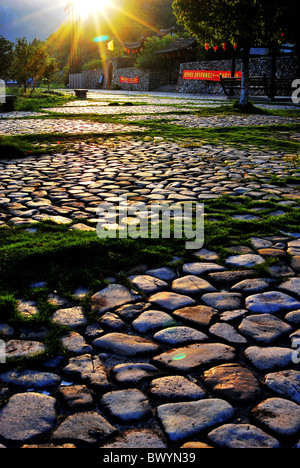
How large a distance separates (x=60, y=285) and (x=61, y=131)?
786 centimetres

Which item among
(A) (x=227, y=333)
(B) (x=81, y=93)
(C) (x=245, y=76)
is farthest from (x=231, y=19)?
(B) (x=81, y=93)

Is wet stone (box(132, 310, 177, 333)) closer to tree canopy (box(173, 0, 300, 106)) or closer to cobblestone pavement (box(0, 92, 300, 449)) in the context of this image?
cobblestone pavement (box(0, 92, 300, 449))

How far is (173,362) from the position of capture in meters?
1.72

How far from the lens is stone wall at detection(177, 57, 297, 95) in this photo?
26.6 metres

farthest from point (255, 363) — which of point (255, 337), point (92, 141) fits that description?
point (92, 141)

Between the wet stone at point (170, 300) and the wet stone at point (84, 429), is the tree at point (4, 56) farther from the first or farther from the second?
the wet stone at point (84, 429)

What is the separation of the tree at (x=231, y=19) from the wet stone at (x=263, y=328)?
37.6ft

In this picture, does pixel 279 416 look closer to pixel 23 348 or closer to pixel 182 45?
pixel 23 348

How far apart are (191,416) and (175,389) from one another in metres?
0.15

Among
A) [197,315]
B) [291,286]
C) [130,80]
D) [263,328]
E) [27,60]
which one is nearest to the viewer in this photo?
[263,328]

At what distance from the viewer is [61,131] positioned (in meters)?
9.51

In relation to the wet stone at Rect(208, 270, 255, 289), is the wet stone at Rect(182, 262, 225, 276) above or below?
above

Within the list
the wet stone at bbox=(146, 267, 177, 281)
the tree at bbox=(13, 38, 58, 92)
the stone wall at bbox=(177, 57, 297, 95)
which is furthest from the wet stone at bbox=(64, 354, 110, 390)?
the tree at bbox=(13, 38, 58, 92)

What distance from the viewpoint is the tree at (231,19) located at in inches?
459
